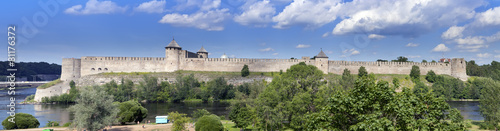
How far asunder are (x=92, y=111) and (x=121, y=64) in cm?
4267

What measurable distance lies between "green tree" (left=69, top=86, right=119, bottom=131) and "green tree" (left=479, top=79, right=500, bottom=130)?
26.5 metres

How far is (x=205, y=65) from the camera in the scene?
6369cm

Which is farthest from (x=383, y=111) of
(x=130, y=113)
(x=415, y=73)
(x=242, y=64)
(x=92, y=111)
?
(x=415, y=73)

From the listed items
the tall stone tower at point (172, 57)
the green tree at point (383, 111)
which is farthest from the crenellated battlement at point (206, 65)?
the green tree at point (383, 111)

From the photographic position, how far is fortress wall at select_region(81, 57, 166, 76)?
60219 mm

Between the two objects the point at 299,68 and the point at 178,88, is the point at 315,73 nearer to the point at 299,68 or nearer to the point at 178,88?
the point at 299,68

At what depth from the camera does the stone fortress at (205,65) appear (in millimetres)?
60062

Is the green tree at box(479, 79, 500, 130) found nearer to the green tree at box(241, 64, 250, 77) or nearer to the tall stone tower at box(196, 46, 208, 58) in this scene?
the green tree at box(241, 64, 250, 77)

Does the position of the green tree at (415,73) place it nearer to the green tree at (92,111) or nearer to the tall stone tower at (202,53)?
the tall stone tower at (202,53)

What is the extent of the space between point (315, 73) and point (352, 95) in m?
12.6

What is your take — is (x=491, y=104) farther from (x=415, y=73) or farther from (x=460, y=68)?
(x=460, y=68)

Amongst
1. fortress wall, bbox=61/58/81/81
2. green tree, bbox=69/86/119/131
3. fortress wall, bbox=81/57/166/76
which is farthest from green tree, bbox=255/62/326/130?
fortress wall, bbox=61/58/81/81

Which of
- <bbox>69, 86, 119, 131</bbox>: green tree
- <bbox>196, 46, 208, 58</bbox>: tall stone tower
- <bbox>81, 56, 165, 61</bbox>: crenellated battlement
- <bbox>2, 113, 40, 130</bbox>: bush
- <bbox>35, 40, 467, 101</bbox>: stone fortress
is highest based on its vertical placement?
<bbox>196, 46, 208, 58</bbox>: tall stone tower

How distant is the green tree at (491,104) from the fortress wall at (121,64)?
50.7 meters
